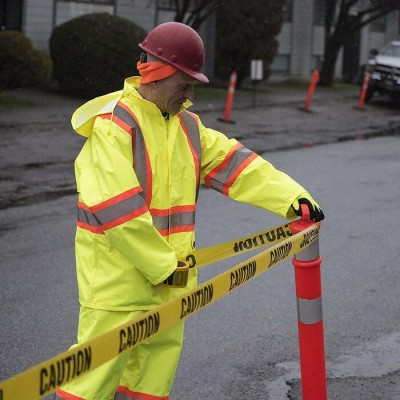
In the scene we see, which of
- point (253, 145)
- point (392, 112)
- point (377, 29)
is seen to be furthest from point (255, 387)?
point (377, 29)

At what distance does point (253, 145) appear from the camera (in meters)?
16.1

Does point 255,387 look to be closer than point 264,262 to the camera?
No

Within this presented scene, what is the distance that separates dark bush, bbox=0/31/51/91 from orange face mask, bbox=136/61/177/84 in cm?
1514

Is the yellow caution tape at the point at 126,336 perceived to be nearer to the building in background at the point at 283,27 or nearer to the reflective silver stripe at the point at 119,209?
the reflective silver stripe at the point at 119,209

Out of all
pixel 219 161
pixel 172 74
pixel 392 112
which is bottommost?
pixel 392 112

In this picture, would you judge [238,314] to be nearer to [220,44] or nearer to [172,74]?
[172,74]

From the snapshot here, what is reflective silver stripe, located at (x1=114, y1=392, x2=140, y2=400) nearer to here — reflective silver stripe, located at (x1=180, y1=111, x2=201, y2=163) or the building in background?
reflective silver stripe, located at (x1=180, y1=111, x2=201, y2=163)

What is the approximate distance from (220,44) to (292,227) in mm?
23456

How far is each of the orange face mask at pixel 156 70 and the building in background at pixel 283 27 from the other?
20.1m

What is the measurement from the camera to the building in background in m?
23.4

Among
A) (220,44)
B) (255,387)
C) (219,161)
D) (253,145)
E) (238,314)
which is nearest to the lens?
(219,161)

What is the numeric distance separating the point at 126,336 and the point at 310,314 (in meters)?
1.41

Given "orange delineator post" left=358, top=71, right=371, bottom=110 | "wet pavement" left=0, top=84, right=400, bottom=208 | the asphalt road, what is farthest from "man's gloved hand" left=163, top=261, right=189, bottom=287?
"orange delineator post" left=358, top=71, right=371, bottom=110

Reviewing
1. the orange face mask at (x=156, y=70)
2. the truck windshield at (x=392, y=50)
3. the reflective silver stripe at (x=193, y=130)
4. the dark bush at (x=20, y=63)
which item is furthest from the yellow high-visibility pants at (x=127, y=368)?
the truck windshield at (x=392, y=50)
